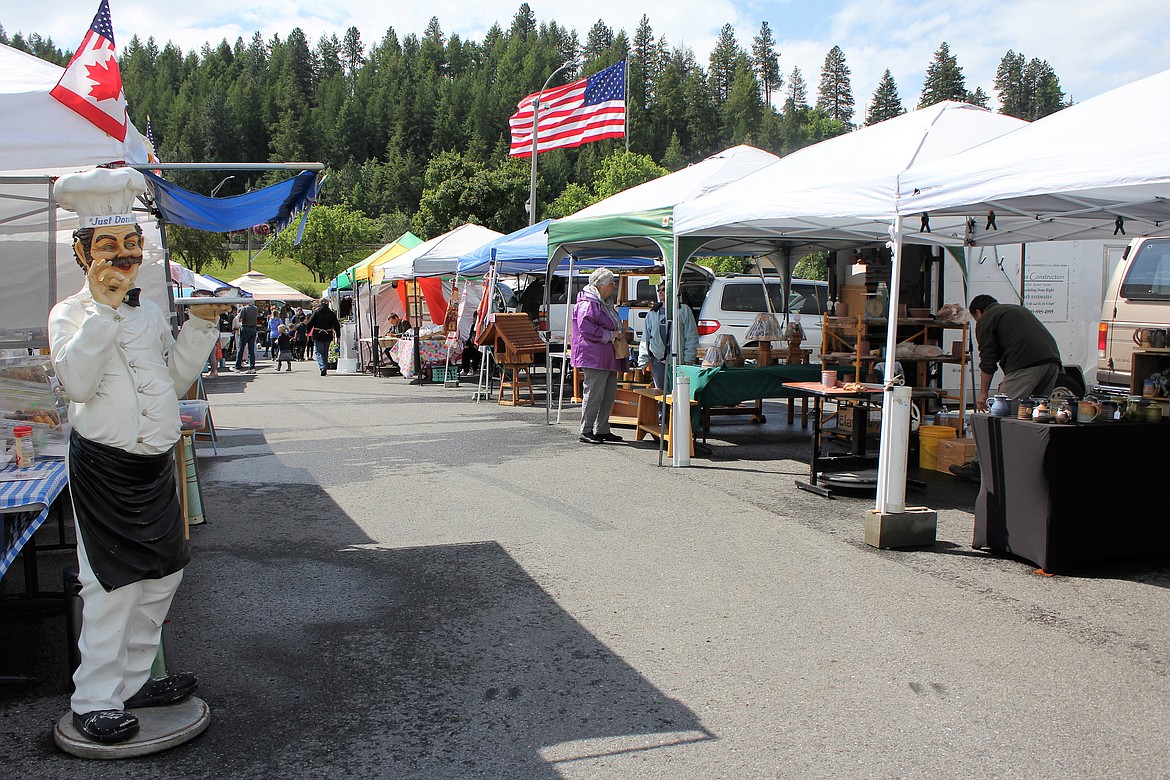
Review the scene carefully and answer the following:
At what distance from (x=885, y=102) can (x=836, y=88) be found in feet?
89.9

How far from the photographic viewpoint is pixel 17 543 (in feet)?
12.0

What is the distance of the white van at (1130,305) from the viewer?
432 inches

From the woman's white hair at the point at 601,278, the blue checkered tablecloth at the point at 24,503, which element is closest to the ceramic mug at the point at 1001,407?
the woman's white hair at the point at 601,278

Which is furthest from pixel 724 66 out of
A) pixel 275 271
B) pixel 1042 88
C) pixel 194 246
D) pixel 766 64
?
pixel 194 246

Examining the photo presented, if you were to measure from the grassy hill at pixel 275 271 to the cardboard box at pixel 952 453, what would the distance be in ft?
209

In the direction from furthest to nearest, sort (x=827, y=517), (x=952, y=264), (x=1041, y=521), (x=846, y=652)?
(x=952, y=264) → (x=827, y=517) → (x=1041, y=521) → (x=846, y=652)

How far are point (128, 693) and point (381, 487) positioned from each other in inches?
191

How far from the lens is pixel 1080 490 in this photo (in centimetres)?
566

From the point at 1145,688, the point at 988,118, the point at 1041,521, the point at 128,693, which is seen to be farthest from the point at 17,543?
the point at 988,118

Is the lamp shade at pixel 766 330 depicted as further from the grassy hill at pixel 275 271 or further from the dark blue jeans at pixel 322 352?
the grassy hill at pixel 275 271

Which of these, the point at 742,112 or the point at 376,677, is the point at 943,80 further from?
the point at 376,677

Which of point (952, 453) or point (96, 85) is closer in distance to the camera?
point (96, 85)

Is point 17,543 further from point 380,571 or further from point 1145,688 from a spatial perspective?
point 1145,688

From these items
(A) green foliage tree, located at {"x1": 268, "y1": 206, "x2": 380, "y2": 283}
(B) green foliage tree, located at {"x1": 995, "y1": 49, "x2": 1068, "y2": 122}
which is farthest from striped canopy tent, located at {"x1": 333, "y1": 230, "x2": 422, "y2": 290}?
(B) green foliage tree, located at {"x1": 995, "y1": 49, "x2": 1068, "y2": 122}
